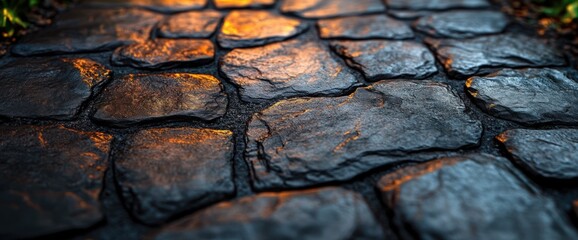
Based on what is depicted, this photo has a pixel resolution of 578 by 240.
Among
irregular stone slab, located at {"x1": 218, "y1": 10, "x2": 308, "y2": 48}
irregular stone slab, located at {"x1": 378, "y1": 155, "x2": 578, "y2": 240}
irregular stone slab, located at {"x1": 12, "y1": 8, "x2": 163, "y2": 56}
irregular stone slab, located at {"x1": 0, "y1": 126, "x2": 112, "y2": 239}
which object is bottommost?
irregular stone slab, located at {"x1": 0, "y1": 126, "x2": 112, "y2": 239}

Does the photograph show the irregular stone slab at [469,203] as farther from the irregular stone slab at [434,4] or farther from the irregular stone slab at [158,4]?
the irregular stone slab at [158,4]

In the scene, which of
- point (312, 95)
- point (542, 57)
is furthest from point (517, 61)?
point (312, 95)

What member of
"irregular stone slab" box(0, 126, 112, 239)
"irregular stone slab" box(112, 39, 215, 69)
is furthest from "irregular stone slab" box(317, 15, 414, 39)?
"irregular stone slab" box(0, 126, 112, 239)

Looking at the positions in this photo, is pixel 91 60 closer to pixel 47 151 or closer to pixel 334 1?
pixel 47 151

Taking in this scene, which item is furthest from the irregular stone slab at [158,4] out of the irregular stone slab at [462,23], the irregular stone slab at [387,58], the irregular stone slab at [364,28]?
the irregular stone slab at [462,23]

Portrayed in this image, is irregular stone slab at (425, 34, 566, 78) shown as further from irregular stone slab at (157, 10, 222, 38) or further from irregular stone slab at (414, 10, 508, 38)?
irregular stone slab at (157, 10, 222, 38)
